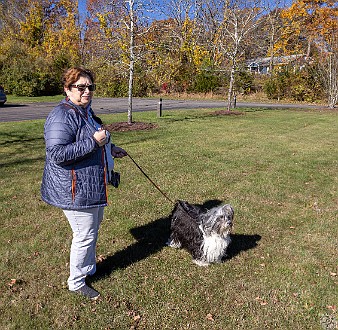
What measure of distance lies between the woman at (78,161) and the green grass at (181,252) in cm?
68

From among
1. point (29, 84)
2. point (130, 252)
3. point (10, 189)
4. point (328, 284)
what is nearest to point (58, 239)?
point (130, 252)

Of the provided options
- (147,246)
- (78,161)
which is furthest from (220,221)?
(78,161)

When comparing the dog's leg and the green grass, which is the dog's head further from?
the dog's leg

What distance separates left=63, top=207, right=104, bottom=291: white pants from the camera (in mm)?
3004

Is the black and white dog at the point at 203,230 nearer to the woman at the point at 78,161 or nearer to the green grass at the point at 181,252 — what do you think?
the green grass at the point at 181,252

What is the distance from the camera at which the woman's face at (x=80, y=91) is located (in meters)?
2.81

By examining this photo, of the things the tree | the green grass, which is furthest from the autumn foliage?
the green grass

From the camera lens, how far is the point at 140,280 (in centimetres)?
371

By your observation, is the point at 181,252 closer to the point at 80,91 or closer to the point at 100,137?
the point at 100,137

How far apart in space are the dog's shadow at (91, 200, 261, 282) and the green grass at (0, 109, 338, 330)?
0.05 feet

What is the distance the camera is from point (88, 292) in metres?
3.36

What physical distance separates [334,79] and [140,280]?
22836 mm

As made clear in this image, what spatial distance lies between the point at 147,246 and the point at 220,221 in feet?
3.85

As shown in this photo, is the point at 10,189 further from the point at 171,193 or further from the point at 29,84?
the point at 29,84
